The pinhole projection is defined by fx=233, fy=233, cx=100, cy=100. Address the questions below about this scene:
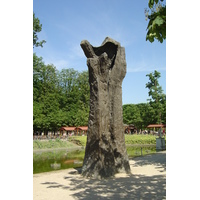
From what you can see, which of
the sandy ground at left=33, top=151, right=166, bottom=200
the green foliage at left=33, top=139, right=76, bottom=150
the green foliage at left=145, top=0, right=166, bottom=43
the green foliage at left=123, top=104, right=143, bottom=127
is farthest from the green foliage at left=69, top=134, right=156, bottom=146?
the green foliage at left=145, top=0, right=166, bottom=43

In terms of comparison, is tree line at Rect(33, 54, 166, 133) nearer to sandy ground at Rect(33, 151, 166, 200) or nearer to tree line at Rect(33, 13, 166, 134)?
tree line at Rect(33, 13, 166, 134)

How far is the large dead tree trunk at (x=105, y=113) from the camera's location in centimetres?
882

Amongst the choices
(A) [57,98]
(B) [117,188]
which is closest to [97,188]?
(B) [117,188]

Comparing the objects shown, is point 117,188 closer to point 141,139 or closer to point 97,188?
point 97,188

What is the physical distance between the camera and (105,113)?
30.2ft

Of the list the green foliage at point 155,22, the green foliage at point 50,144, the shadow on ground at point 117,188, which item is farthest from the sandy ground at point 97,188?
the green foliage at point 50,144

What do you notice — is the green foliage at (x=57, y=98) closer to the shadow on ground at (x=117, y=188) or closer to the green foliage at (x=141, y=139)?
the green foliage at (x=141, y=139)

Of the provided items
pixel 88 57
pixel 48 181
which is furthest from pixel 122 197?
pixel 88 57

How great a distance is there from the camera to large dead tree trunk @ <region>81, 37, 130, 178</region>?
347 inches

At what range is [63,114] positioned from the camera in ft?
123
